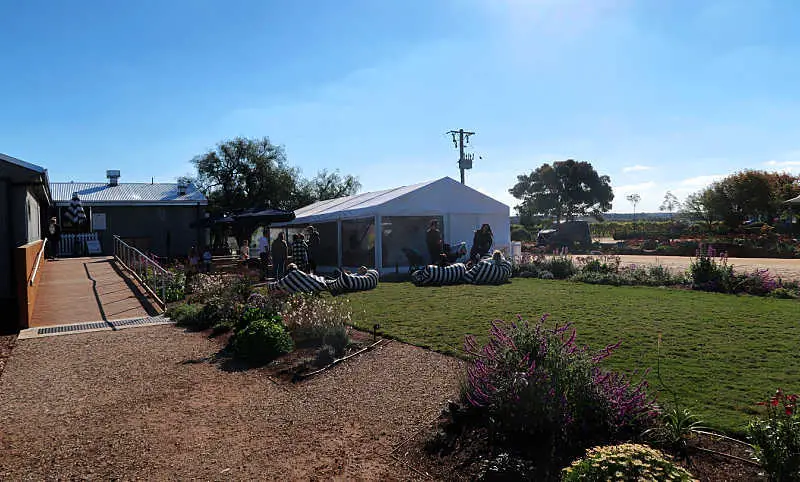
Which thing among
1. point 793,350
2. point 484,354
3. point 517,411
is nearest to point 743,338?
point 793,350

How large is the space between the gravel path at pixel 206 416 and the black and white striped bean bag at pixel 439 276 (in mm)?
6967

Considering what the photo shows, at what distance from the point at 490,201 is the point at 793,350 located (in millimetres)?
13272

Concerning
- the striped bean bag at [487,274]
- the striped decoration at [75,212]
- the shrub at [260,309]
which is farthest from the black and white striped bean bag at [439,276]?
the striped decoration at [75,212]

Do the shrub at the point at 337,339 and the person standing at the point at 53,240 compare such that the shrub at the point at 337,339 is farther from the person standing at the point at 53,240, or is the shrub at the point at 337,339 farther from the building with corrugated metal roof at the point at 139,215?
the building with corrugated metal roof at the point at 139,215

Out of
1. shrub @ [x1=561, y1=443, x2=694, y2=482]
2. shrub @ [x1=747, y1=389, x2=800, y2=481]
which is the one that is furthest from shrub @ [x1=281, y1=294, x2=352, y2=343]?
shrub @ [x1=747, y1=389, x2=800, y2=481]

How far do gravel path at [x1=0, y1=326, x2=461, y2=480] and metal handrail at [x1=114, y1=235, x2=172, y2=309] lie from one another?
430cm

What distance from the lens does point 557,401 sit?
366 centimetres

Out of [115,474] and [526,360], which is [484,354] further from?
[115,474]

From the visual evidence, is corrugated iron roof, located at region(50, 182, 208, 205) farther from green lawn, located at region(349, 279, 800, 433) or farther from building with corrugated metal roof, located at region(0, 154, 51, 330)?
green lawn, located at region(349, 279, 800, 433)

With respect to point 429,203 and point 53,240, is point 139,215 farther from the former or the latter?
point 429,203

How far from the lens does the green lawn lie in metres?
4.83

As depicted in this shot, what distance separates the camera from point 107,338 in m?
8.23

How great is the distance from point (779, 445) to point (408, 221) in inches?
594

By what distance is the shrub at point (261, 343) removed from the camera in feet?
22.1
